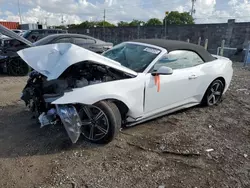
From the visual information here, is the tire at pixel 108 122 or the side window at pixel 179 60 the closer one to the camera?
the tire at pixel 108 122

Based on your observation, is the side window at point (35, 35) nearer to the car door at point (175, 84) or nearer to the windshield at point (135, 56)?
the windshield at point (135, 56)

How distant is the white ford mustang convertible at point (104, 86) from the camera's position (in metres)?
2.88

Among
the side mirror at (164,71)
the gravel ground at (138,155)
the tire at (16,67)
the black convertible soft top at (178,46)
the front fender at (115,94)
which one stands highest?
the black convertible soft top at (178,46)

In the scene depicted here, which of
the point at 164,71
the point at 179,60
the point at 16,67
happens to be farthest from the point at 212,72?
the point at 16,67

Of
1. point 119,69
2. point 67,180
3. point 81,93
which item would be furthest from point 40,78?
point 67,180

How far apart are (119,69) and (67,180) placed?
1.59 metres

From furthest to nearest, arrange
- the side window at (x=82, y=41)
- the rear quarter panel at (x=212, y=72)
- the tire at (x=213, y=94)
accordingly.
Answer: the side window at (x=82, y=41) < the tire at (x=213, y=94) < the rear quarter panel at (x=212, y=72)

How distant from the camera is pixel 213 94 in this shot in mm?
4656

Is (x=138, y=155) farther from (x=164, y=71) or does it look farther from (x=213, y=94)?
(x=213, y=94)

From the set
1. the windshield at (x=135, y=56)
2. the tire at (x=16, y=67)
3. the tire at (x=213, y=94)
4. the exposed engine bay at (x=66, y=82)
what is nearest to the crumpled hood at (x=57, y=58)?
the exposed engine bay at (x=66, y=82)

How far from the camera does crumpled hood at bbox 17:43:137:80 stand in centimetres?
281

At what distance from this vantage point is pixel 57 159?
2807mm

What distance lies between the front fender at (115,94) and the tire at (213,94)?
1868 millimetres

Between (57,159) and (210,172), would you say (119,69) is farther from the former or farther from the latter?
(210,172)
